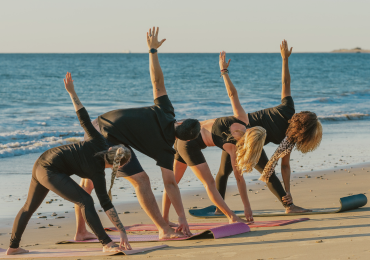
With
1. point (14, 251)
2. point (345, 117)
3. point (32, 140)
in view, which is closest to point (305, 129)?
point (14, 251)

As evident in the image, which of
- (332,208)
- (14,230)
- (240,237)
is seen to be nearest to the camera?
(14,230)

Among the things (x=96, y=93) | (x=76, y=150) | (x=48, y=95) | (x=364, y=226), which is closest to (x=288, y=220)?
(x=364, y=226)

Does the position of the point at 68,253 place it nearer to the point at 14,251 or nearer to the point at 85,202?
the point at 14,251

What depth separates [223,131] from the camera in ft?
16.4

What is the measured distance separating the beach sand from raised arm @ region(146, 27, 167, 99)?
147 cm

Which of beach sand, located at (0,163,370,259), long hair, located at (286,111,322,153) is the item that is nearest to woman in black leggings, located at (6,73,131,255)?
beach sand, located at (0,163,370,259)

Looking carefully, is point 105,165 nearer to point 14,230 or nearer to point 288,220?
point 14,230

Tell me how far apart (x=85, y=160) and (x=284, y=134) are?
2.69m

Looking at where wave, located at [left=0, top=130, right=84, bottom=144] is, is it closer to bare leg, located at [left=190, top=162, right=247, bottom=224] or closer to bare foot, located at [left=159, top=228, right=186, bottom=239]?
bare leg, located at [left=190, top=162, right=247, bottom=224]

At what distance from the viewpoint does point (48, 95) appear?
2784 centimetres

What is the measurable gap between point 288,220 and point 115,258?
2121 millimetres

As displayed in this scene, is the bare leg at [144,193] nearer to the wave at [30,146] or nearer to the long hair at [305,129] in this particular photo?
the long hair at [305,129]

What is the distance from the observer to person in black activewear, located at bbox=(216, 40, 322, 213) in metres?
5.26

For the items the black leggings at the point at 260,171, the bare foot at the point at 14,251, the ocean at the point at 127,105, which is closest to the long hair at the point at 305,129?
the black leggings at the point at 260,171
